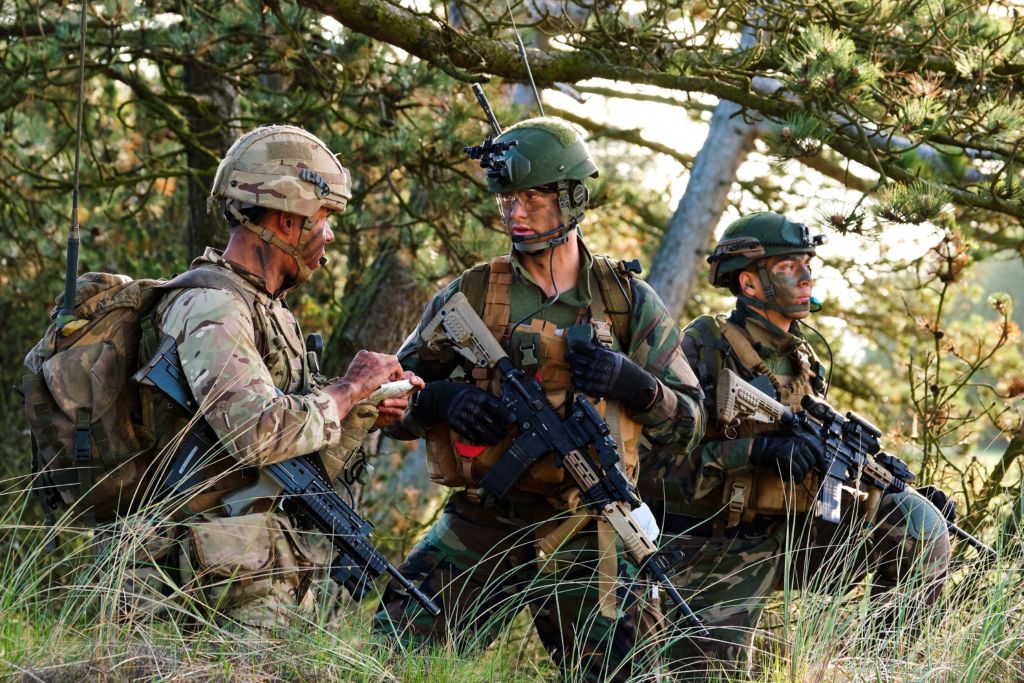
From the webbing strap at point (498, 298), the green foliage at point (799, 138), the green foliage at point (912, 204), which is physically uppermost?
the green foliage at point (799, 138)

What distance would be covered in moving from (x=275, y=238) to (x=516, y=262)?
926mm

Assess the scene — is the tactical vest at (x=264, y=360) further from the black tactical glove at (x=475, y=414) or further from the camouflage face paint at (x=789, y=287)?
the camouflage face paint at (x=789, y=287)

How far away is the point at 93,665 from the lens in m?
3.15

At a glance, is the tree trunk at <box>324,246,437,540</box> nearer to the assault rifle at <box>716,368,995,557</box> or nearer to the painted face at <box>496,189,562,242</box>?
the assault rifle at <box>716,368,995,557</box>

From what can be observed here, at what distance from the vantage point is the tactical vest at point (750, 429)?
17.3ft

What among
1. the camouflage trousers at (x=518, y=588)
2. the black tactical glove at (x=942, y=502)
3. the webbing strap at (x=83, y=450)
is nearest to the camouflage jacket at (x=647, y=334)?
the camouflage trousers at (x=518, y=588)

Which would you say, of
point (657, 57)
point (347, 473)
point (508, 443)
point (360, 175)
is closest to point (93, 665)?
point (347, 473)

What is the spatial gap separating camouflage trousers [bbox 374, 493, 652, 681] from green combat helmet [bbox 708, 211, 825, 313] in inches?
66.8

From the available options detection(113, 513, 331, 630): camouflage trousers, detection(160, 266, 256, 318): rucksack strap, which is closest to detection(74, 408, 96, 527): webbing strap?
detection(113, 513, 331, 630): camouflage trousers

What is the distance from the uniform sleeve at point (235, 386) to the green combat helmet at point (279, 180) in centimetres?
37

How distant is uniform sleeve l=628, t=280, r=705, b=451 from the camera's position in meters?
4.42

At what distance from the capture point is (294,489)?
3861 mm

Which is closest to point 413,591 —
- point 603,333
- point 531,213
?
point 603,333

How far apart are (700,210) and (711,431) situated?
4.34 m
